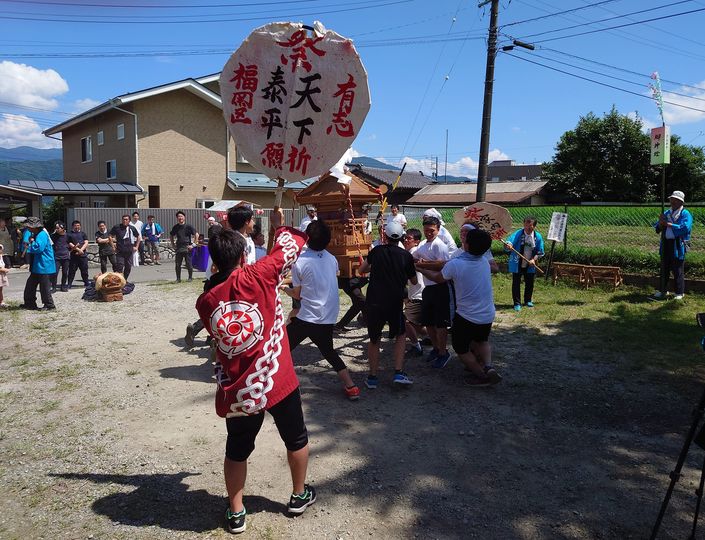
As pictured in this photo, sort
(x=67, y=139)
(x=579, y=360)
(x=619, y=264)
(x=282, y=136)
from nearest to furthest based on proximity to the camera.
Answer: (x=282, y=136), (x=579, y=360), (x=619, y=264), (x=67, y=139)

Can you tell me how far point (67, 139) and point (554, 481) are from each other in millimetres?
32583

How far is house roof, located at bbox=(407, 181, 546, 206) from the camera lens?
3553cm

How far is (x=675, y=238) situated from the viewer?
9453 mm

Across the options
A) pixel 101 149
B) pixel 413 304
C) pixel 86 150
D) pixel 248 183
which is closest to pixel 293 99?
pixel 413 304

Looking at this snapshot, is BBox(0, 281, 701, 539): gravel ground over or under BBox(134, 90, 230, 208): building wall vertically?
under

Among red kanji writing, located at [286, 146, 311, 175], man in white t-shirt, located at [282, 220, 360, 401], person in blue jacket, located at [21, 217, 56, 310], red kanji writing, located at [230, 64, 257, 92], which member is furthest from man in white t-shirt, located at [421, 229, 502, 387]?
person in blue jacket, located at [21, 217, 56, 310]

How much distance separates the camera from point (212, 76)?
24.7 metres

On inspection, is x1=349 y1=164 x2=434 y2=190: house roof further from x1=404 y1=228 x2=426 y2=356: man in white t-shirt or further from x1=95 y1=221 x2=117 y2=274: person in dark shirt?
x1=404 y1=228 x2=426 y2=356: man in white t-shirt

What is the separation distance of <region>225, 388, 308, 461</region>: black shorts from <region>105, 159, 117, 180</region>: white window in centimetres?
2510

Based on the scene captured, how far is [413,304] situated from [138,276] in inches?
421

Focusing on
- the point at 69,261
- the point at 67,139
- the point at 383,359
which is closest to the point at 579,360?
the point at 383,359

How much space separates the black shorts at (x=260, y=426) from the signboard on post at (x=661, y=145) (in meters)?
8.19

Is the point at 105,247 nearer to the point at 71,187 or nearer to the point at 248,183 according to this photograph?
the point at 71,187

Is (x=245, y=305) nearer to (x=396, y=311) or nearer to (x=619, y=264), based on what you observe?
(x=396, y=311)
